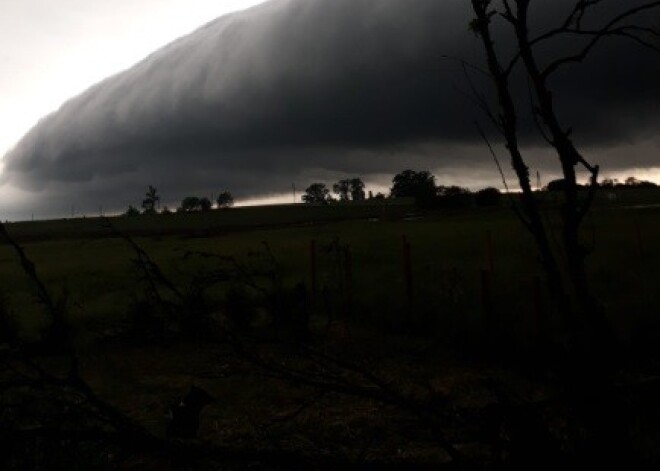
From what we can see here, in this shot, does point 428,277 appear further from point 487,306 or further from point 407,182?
point 407,182

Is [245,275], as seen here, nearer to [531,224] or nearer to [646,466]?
[531,224]

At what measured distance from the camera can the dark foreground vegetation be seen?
1.53 metres

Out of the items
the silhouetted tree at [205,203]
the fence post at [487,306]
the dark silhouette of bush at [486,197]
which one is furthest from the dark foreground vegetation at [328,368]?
the silhouetted tree at [205,203]

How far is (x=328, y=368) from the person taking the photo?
167 cm

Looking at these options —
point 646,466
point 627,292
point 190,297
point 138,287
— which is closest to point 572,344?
point 646,466

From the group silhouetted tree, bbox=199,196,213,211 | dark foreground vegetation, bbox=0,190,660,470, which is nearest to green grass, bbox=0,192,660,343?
dark foreground vegetation, bbox=0,190,660,470

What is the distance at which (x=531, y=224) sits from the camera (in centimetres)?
205

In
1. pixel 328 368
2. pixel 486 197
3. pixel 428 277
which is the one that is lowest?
pixel 428 277

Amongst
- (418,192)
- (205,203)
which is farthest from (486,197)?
(205,203)

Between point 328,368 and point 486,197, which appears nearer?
point 328,368

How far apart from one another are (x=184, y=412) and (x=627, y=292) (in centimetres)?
1697

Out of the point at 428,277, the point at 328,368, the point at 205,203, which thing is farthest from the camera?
the point at 205,203

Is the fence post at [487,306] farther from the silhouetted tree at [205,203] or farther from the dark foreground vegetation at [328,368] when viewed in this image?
the silhouetted tree at [205,203]

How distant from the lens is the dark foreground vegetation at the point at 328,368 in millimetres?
1525
